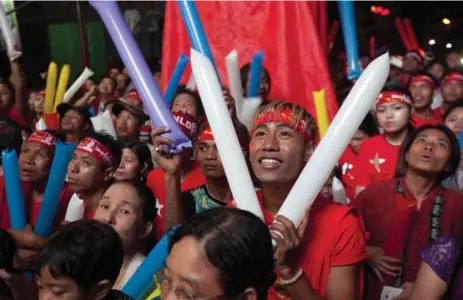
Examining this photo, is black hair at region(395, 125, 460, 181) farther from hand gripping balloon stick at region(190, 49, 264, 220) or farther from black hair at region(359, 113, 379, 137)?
black hair at region(359, 113, 379, 137)

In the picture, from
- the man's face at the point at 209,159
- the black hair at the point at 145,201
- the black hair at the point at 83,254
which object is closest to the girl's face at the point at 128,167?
the man's face at the point at 209,159

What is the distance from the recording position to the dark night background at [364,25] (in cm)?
855

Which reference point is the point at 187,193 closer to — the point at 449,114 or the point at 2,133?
the point at 2,133

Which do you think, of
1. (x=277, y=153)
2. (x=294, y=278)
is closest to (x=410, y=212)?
(x=277, y=153)

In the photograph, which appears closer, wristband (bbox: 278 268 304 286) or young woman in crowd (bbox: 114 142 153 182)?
wristband (bbox: 278 268 304 286)

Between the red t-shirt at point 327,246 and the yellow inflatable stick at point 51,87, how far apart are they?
232 cm

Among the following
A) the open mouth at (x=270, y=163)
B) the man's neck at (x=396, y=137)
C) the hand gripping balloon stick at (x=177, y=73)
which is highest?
the hand gripping balloon stick at (x=177, y=73)

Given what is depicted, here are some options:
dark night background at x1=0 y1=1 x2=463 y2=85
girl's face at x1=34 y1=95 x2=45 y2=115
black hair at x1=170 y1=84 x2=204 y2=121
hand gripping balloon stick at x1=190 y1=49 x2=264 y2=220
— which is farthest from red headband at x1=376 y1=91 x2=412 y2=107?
dark night background at x1=0 y1=1 x2=463 y2=85

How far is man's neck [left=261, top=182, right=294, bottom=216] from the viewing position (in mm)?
1875

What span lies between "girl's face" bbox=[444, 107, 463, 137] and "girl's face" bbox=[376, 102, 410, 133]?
1.80 feet

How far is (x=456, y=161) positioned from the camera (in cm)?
266

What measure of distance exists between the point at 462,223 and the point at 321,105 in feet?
2.10

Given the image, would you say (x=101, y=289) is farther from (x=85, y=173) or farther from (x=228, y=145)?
(x=85, y=173)

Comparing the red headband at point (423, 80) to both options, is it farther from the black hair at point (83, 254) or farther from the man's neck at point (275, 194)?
the black hair at point (83, 254)
